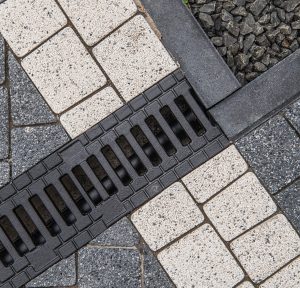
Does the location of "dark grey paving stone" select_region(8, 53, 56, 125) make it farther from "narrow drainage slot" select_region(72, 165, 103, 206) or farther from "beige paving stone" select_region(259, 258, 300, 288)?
"beige paving stone" select_region(259, 258, 300, 288)

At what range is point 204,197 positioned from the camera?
2.59 metres

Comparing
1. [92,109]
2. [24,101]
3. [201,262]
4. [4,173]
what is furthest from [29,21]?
[201,262]

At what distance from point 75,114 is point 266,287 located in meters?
1.08

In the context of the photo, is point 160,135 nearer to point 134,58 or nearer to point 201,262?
point 134,58

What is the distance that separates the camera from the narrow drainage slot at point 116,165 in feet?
8.59

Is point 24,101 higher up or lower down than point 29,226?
higher up

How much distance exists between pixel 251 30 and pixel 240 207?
75cm

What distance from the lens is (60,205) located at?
104 inches

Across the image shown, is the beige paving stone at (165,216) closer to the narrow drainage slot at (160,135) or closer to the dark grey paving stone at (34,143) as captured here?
the narrow drainage slot at (160,135)

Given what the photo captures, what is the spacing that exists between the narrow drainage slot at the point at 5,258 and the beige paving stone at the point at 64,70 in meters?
0.63

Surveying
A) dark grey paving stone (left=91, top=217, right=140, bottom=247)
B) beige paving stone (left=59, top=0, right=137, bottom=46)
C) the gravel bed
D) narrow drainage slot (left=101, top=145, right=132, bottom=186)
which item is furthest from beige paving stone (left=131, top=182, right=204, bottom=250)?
beige paving stone (left=59, top=0, right=137, bottom=46)

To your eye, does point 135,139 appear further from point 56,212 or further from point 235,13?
point 235,13

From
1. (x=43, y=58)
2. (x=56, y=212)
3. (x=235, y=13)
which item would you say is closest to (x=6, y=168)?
(x=56, y=212)

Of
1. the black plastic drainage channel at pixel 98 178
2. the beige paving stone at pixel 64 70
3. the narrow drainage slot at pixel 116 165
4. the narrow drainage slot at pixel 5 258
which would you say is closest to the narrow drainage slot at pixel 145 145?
the black plastic drainage channel at pixel 98 178
